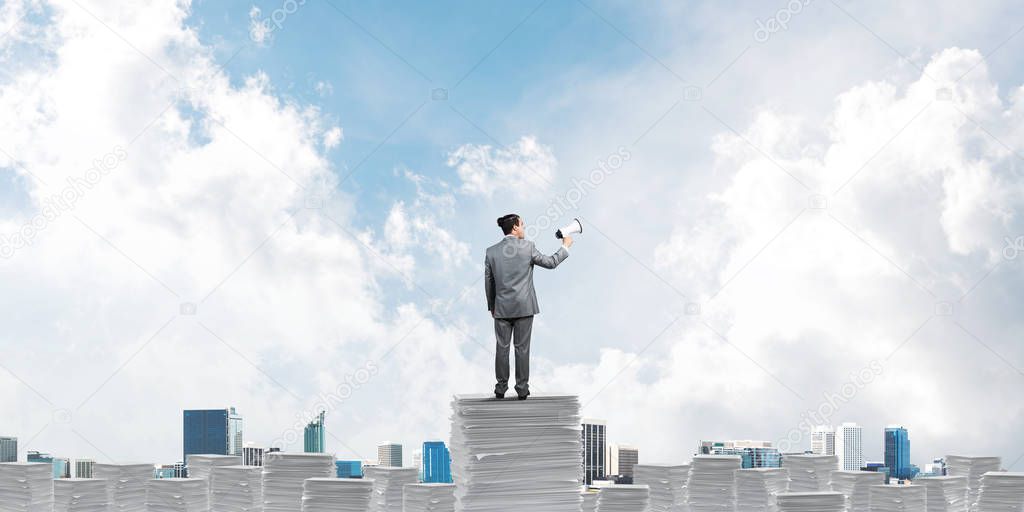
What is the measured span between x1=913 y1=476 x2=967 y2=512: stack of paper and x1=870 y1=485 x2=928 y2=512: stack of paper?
31 centimetres

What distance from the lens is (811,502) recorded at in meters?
11.2

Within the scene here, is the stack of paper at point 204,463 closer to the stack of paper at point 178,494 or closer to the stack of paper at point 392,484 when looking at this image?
the stack of paper at point 178,494

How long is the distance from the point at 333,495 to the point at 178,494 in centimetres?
305

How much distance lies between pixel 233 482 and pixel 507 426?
16.2ft

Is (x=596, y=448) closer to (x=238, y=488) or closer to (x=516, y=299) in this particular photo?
(x=516, y=299)

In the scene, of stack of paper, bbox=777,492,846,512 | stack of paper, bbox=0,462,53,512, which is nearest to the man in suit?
stack of paper, bbox=777,492,846,512

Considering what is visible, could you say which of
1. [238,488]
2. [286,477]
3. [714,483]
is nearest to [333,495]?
[286,477]

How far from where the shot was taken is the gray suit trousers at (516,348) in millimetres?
10750

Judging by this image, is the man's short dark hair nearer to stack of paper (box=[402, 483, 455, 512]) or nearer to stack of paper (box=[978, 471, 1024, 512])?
stack of paper (box=[402, 483, 455, 512])

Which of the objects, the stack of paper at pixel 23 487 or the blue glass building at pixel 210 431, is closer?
the stack of paper at pixel 23 487

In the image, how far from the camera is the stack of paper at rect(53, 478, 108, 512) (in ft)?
42.2

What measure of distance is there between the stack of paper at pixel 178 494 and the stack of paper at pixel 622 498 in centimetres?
588

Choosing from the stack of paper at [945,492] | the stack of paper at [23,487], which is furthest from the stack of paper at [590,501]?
the stack of paper at [23,487]

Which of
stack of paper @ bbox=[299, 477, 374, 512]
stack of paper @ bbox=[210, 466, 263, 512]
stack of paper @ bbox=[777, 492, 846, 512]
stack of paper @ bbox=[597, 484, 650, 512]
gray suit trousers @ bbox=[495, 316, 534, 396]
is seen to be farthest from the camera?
stack of paper @ bbox=[210, 466, 263, 512]
